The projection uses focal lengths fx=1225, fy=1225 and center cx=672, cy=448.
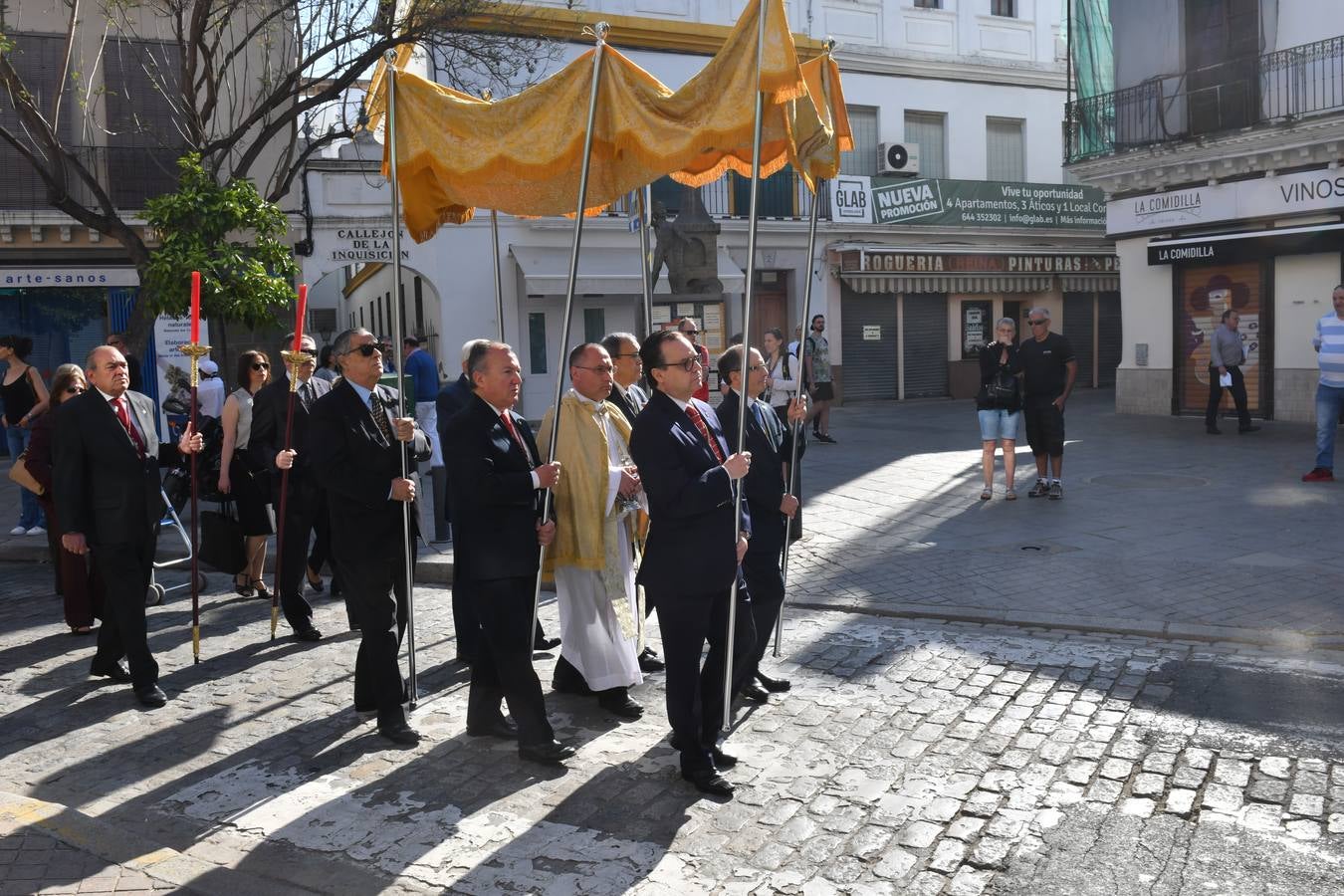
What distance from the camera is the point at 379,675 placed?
555 cm

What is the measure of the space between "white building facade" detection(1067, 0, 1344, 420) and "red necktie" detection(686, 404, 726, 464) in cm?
1588

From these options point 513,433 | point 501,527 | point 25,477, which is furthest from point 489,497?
point 25,477

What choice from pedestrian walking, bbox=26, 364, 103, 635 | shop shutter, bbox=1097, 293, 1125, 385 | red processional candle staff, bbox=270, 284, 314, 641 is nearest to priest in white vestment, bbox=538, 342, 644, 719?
red processional candle staff, bbox=270, 284, 314, 641

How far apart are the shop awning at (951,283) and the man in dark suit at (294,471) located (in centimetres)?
1934

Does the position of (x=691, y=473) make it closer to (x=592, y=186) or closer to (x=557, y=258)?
(x=592, y=186)

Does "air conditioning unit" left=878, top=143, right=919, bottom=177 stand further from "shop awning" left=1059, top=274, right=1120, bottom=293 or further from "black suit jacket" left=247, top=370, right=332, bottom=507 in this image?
"black suit jacket" left=247, top=370, right=332, bottom=507

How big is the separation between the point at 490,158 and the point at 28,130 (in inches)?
500

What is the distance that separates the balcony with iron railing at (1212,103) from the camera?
18094 mm

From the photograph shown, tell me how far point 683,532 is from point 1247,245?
17.0 meters

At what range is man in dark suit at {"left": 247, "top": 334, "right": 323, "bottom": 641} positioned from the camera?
7.55 metres

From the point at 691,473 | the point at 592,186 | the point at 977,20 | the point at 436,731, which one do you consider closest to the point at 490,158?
the point at 592,186

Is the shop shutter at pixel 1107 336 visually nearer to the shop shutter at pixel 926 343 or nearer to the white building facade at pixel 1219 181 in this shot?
→ the shop shutter at pixel 926 343

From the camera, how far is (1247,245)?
18906mm

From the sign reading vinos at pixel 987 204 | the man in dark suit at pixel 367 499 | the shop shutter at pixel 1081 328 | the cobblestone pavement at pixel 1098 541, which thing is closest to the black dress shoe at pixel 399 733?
the man in dark suit at pixel 367 499
